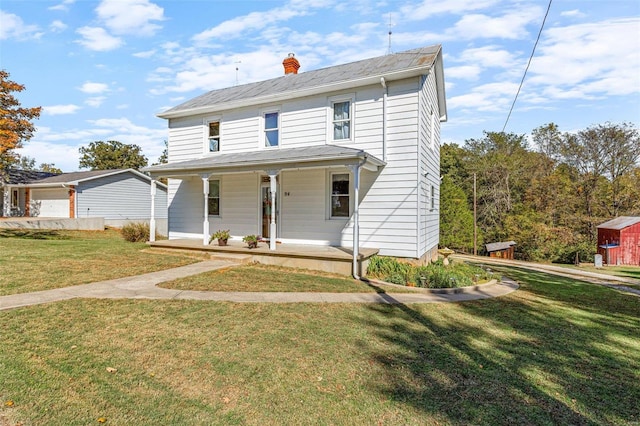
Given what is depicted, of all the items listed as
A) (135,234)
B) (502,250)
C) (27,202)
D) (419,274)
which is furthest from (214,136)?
(27,202)

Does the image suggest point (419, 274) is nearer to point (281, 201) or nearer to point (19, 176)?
point (281, 201)

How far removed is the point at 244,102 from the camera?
12.1m

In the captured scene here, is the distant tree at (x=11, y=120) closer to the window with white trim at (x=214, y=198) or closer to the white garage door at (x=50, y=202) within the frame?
the white garage door at (x=50, y=202)

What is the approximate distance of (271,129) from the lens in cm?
1198

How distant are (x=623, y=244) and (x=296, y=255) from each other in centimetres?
2036

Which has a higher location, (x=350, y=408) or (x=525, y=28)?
(x=525, y=28)

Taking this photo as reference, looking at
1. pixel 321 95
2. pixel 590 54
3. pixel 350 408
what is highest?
pixel 590 54

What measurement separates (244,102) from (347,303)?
8.89 metres

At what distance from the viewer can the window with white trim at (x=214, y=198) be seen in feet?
42.9

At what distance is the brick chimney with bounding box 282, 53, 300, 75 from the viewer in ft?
48.0

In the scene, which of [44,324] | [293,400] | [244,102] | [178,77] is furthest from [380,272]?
[178,77]

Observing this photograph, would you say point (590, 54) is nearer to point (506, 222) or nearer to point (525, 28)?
point (525, 28)

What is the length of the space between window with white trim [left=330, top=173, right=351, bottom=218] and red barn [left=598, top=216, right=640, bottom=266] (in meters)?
17.6

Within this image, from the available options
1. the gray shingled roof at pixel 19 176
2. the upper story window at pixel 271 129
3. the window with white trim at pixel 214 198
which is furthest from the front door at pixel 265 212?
the gray shingled roof at pixel 19 176
